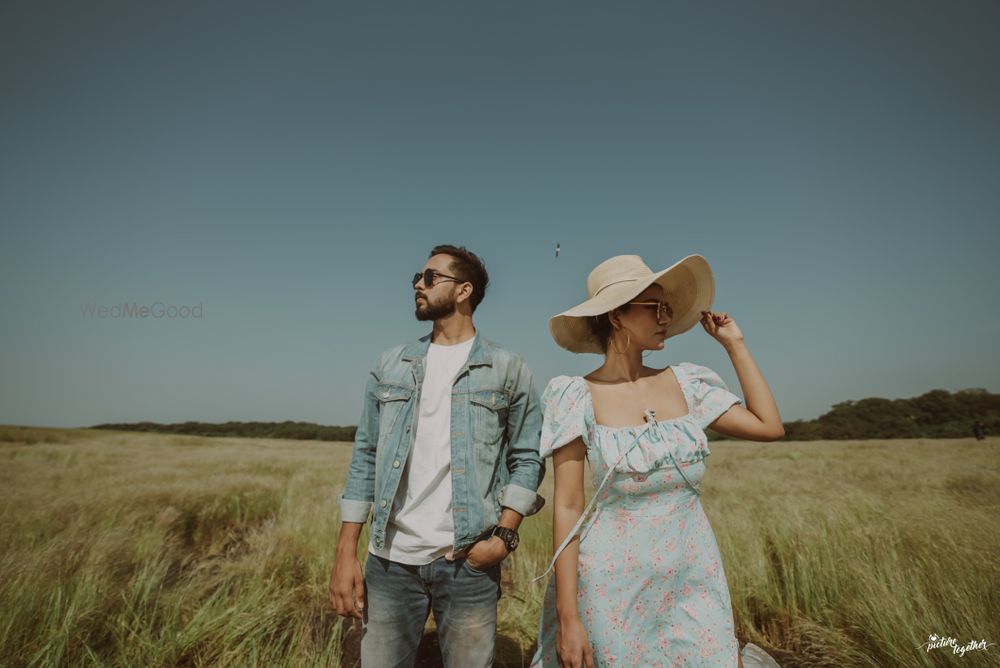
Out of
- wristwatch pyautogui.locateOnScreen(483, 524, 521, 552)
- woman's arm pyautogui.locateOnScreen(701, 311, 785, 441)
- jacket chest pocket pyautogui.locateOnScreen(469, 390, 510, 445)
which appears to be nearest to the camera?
woman's arm pyautogui.locateOnScreen(701, 311, 785, 441)

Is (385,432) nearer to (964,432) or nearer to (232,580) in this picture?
(232,580)

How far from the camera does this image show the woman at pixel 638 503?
1677 mm

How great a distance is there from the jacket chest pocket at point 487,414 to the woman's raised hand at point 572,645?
2.70ft

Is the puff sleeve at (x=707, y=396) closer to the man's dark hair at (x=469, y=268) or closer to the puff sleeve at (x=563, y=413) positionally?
the puff sleeve at (x=563, y=413)

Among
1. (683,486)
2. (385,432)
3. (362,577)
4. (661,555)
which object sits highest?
(385,432)

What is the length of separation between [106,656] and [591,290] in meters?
3.75

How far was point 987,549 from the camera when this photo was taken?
346 cm

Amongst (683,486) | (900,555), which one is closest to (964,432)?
(900,555)

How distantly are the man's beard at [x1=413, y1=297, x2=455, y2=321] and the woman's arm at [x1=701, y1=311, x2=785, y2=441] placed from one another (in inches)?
53.3

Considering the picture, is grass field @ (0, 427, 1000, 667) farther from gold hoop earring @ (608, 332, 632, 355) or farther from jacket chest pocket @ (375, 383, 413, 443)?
gold hoop earring @ (608, 332, 632, 355)

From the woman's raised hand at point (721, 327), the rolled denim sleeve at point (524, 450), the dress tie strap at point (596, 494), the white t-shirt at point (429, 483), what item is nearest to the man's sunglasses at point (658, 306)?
the woman's raised hand at point (721, 327)

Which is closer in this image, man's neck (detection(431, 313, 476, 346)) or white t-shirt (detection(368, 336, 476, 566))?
white t-shirt (detection(368, 336, 476, 566))

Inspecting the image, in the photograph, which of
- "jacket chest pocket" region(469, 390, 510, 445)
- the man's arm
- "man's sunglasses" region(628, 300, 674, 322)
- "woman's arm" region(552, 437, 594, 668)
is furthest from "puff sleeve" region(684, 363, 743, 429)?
the man's arm

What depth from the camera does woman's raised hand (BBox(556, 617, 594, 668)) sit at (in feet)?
5.28
